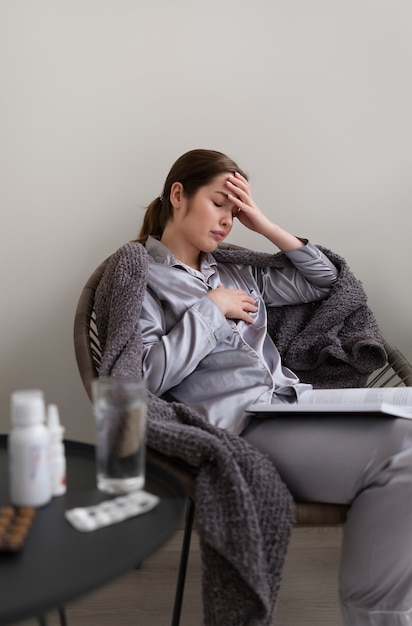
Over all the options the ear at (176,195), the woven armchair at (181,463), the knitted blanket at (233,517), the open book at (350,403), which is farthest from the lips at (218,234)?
the knitted blanket at (233,517)

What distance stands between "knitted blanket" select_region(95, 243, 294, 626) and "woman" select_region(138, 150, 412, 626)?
11cm

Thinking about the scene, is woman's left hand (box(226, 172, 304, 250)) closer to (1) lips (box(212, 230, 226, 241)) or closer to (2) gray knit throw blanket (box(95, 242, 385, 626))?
(1) lips (box(212, 230, 226, 241))

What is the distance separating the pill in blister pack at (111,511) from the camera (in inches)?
31.9

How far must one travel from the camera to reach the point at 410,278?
1.94 metres

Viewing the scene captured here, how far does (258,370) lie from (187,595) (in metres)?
0.57

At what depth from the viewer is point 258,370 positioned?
1.46 m

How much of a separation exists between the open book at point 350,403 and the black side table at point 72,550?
1.10 feet

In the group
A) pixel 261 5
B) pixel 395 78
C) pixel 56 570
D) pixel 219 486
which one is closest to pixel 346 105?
pixel 395 78

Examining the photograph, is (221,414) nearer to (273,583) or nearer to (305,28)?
(273,583)

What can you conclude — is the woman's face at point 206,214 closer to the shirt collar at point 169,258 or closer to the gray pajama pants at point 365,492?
the shirt collar at point 169,258

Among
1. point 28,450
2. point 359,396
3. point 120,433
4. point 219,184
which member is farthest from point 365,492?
point 219,184

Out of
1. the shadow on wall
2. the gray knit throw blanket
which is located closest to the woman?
the gray knit throw blanket

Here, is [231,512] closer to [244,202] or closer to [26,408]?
[26,408]

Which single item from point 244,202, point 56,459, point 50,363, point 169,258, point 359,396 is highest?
point 244,202
